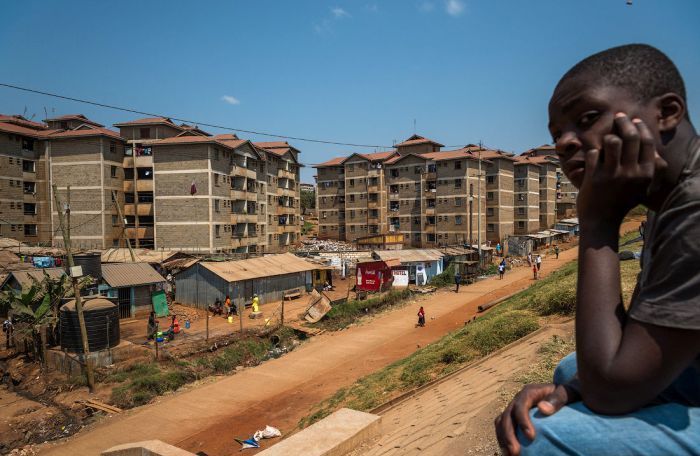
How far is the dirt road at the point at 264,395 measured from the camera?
1300cm

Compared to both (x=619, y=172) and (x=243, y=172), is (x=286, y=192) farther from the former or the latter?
(x=619, y=172)

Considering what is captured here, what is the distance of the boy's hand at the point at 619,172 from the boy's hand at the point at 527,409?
0.60 meters

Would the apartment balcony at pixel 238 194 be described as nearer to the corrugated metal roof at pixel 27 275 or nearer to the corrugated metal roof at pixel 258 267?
the corrugated metal roof at pixel 258 267

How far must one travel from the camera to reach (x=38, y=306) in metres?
20.8

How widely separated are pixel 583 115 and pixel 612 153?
7.0 inches

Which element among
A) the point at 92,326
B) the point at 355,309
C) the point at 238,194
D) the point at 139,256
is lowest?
the point at 355,309

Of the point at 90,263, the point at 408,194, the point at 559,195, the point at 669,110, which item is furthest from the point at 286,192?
the point at 669,110

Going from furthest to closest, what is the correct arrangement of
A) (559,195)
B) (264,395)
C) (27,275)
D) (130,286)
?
1. (559,195)
2. (130,286)
3. (27,275)
4. (264,395)

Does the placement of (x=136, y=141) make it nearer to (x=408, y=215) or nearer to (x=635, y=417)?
(x=408, y=215)

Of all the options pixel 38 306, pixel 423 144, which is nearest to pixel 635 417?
pixel 38 306

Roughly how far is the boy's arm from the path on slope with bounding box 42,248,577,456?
12.2 m

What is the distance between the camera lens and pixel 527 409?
157 centimetres

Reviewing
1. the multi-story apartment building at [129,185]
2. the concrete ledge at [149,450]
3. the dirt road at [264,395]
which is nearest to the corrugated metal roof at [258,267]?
the dirt road at [264,395]

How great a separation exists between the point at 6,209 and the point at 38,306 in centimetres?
2880
